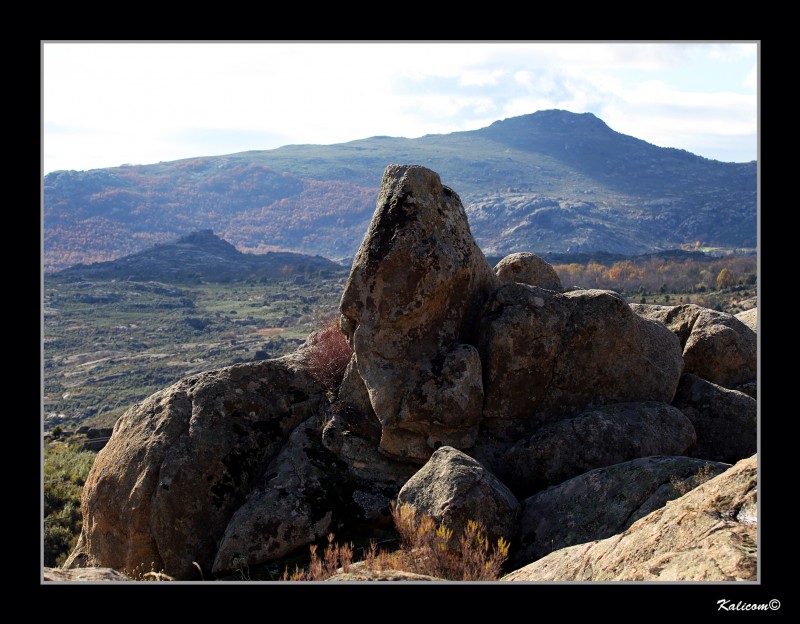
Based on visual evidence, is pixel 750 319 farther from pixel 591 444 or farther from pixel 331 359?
pixel 331 359

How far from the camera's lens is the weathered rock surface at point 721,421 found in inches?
486

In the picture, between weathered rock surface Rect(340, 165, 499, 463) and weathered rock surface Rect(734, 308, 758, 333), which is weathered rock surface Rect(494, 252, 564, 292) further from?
weathered rock surface Rect(734, 308, 758, 333)

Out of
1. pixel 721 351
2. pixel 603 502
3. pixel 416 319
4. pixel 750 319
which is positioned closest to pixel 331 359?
pixel 416 319

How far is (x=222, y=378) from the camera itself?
1320 cm

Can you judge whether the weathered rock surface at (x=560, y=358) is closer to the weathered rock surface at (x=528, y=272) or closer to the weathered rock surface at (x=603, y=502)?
the weathered rock surface at (x=528, y=272)

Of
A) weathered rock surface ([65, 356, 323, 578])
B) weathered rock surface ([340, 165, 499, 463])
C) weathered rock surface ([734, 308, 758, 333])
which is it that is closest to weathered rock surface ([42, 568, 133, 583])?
Answer: weathered rock surface ([65, 356, 323, 578])

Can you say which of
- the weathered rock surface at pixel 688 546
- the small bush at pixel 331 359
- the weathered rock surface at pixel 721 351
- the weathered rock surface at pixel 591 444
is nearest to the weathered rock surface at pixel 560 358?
the weathered rock surface at pixel 591 444

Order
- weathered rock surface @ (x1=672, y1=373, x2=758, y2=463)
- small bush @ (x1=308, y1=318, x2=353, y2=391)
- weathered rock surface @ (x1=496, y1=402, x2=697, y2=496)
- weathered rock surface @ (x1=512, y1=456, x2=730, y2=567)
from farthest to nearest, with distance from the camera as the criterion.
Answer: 1. small bush @ (x1=308, y1=318, x2=353, y2=391)
2. weathered rock surface @ (x1=672, y1=373, x2=758, y2=463)
3. weathered rock surface @ (x1=496, y1=402, x2=697, y2=496)
4. weathered rock surface @ (x1=512, y1=456, x2=730, y2=567)

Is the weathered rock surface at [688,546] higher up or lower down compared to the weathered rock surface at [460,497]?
higher up

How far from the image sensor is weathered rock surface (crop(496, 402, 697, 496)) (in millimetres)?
11516

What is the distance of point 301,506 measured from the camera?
11453 mm

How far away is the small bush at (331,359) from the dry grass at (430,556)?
4.48 meters

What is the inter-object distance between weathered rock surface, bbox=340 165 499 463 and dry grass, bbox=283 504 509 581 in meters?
2.37
